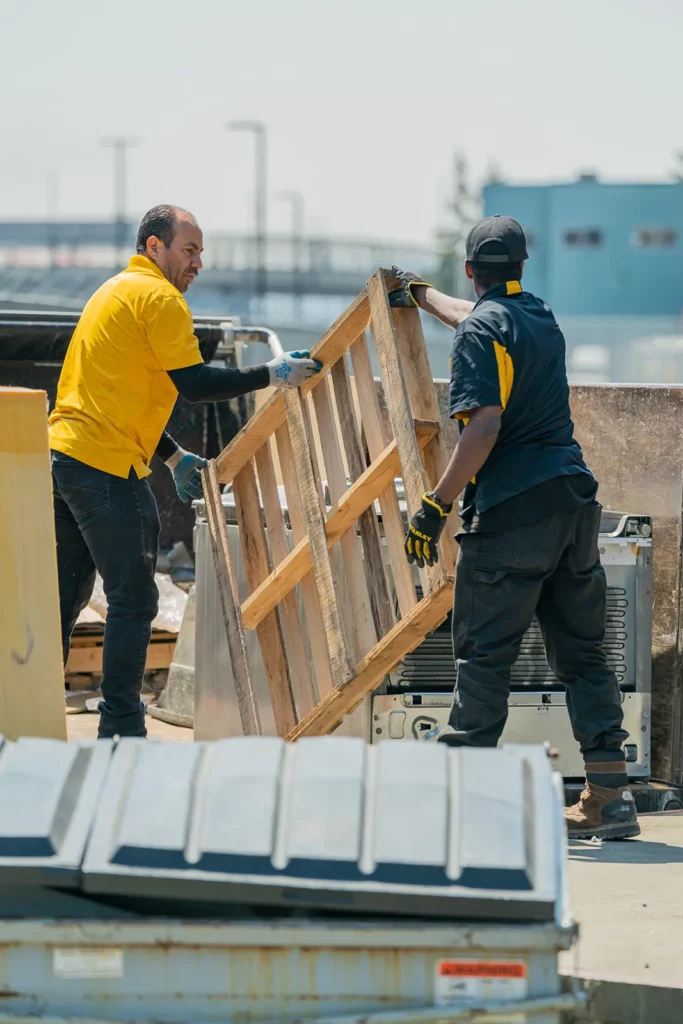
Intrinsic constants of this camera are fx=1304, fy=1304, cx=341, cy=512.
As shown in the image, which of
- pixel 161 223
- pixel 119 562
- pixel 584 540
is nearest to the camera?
pixel 584 540

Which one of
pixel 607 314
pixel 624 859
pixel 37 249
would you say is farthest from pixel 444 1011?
pixel 37 249

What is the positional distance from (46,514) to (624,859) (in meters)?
2.02

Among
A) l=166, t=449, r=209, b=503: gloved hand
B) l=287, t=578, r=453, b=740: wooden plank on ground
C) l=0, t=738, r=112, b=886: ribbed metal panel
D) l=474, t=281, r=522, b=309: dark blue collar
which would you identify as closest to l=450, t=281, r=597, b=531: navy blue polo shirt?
l=474, t=281, r=522, b=309: dark blue collar

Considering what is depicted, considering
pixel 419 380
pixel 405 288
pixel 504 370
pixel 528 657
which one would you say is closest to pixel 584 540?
pixel 504 370

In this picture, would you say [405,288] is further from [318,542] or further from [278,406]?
[318,542]

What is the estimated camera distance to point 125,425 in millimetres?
4352

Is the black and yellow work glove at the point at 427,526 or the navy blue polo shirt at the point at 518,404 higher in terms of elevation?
the navy blue polo shirt at the point at 518,404

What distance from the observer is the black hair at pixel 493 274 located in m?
4.05

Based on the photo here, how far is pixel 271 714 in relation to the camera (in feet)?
16.1

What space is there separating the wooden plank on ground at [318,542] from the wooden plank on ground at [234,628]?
319mm

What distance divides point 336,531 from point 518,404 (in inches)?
38.2

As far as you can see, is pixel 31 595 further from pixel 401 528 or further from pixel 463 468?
pixel 401 528

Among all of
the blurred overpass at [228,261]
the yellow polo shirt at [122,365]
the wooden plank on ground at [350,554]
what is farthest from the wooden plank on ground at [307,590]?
the blurred overpass at [228,261]

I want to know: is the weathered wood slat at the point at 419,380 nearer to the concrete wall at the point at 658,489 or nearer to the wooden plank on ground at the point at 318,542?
the wooden plank on ground at the point at 318,542
